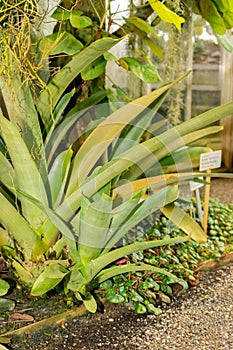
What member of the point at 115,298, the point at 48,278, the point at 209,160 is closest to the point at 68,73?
the point at 48,278

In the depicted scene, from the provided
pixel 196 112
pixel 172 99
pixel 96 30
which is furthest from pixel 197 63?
pixel 96 30

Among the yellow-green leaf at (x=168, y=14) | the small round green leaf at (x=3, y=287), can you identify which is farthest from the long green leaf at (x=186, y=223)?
the yellow-green leaf at (x=168, y=14)

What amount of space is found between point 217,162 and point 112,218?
74 centimetres

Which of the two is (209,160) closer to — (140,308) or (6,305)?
(140,308)

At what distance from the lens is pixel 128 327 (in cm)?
123

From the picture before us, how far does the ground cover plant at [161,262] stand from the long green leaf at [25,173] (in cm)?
32

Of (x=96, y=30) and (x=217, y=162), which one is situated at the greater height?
(x=96, y=30)

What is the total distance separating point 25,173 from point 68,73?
28 cm

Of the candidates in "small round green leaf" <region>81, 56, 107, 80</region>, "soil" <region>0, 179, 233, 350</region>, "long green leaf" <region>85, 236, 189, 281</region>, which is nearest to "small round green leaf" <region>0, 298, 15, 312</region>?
"soil" <region>0, 179, 233, 350</region>

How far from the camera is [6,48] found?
1099mm

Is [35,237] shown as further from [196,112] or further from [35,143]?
[196,112]

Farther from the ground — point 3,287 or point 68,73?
point 68,73

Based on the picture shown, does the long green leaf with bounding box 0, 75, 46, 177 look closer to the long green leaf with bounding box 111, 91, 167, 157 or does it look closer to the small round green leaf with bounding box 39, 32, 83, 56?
the small round green leaf with bounding box 39, 32, 83, 56

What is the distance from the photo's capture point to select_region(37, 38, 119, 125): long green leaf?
108 cm
